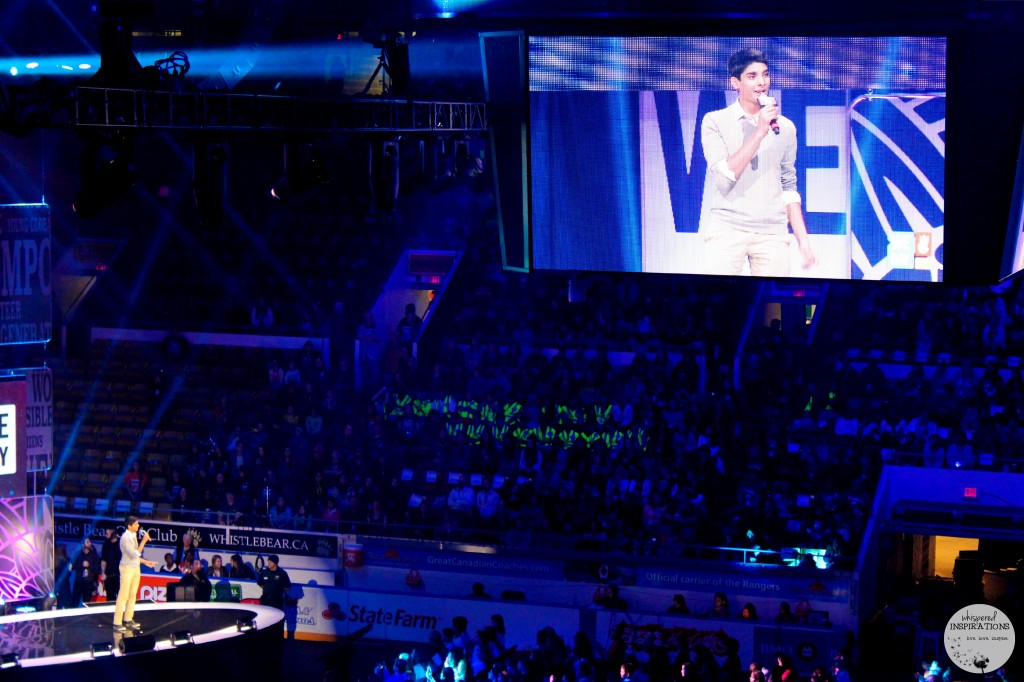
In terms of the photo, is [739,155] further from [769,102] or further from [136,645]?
[136,645]

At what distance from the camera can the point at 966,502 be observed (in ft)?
57.6

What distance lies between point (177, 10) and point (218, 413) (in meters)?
6.06

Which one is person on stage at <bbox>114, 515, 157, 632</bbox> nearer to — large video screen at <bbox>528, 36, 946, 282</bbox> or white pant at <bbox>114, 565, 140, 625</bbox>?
white pant at <bbox>114, 565, 140, 625</bbox>

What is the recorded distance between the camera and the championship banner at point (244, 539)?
17984mm

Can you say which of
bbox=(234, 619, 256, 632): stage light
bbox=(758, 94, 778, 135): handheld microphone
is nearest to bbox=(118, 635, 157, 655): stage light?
bbox=(234, 619, 256, 632): stage light

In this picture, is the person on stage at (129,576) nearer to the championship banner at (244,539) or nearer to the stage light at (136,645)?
the stage light at (136,645)

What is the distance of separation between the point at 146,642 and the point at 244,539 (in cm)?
476

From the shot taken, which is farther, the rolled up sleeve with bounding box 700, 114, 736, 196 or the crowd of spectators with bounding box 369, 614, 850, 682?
the crowd of spectators with bounding box 369, 614, 850, 682

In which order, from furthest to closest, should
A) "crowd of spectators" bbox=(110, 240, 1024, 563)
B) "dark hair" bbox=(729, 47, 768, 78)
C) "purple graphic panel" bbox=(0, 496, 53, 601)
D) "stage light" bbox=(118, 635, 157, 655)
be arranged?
"crowd of spectators" bbox=(110, 240, 1024, 563), "purple graphic panel" bbox=(0, 496, 53, 601), "stage light" bbox=(118, 635, 157, 655), "dark hair" bbox=(729, 47, 768, 78)

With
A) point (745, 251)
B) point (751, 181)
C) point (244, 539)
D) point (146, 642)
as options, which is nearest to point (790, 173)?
point (751, 181)

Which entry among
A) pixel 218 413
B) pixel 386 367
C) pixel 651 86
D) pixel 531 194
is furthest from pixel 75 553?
pixel 651 86

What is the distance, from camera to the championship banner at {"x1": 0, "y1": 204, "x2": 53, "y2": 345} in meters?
14.9

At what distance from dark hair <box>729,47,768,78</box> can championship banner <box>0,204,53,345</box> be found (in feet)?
23.9

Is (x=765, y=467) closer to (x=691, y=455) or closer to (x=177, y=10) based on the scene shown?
(x=691, y=455)
